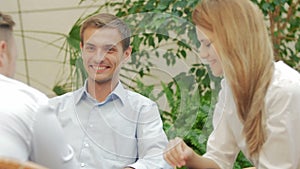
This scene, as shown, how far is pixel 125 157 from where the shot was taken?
1783 mm

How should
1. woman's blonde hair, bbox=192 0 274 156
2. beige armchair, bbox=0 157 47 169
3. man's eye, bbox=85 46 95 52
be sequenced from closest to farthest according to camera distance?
beige armchair, bbox=0 157 47 169 → woman's blonde hair, bbox=192 0 274 156 → man's eye, bbox=85 46 95 52

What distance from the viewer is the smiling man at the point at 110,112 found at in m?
1.75

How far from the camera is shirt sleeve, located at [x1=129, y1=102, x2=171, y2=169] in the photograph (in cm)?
172

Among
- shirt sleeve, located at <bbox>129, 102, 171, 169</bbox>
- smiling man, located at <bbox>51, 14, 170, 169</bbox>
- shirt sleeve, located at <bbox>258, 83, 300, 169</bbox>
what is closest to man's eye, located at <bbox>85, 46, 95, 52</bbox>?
smiling man, located at <bbox>51, 14, 170, 169</bbox>

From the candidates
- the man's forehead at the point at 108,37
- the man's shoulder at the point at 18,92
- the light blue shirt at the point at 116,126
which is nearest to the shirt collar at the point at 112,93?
the light blue shirt at the point at 116,126

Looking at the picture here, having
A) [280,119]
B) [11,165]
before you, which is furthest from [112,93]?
[11,165]

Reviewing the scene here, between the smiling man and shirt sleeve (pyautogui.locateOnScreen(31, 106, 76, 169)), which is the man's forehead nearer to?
the smiling man

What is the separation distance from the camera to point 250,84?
1696 millimetres

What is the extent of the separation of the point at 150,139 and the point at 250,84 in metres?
0.32

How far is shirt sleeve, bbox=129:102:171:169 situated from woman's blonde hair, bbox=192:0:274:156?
23cm

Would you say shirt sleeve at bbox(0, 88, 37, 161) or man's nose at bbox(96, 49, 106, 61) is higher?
man's nose at bbox(96, 49, 106, 61)

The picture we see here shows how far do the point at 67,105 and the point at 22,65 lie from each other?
1992mm

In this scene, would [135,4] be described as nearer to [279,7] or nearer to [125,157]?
[279,7]

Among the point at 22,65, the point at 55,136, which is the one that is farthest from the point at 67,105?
the point at 22,65
